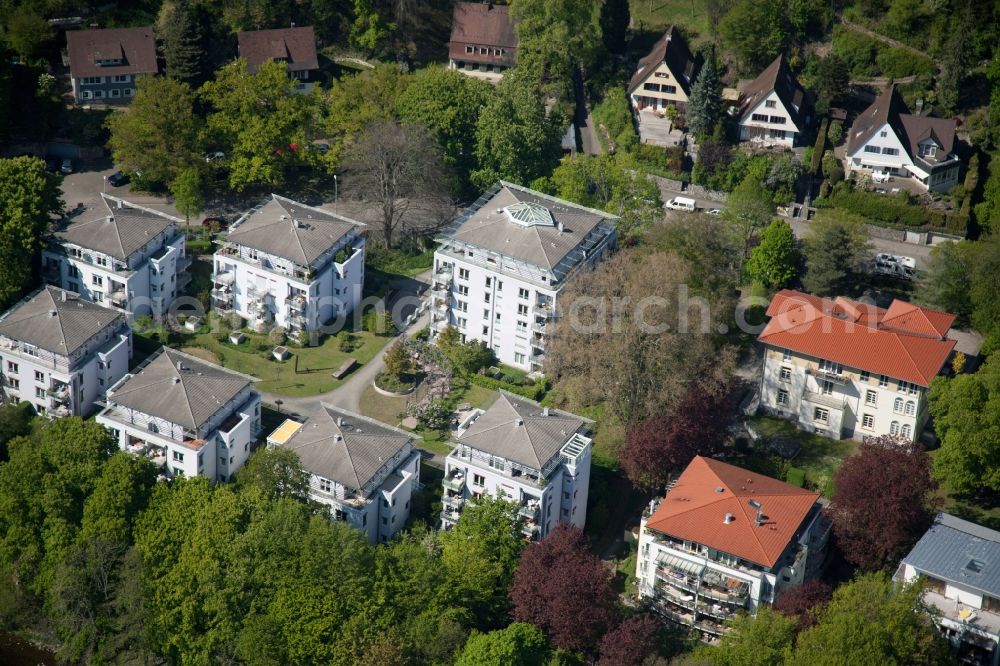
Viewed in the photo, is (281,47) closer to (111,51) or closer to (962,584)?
(111,51)

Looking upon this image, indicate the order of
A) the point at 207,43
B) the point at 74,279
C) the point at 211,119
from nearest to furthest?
the point at 74,279
the point at 211,119
the point at 207,43

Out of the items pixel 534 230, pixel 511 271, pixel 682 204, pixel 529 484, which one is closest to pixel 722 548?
pixel 529 484

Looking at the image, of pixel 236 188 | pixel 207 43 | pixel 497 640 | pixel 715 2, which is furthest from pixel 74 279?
pixel 715 2

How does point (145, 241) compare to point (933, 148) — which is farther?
point (933, 148)

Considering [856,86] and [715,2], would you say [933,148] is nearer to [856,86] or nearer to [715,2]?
[856,86]

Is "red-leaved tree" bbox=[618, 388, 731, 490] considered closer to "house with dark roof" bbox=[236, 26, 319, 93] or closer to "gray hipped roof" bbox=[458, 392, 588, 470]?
"gray hipped roof" bbox=[458, 392, 588, 470]
